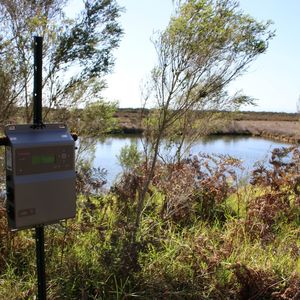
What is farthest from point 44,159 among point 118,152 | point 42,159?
point 118,152

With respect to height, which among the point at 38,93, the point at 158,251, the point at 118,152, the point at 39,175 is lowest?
the point at 158,251

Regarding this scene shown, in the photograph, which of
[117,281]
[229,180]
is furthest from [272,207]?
[117,281]

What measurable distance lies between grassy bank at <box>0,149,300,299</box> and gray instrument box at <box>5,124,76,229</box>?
0.85 m

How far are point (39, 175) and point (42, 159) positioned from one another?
0.08 m

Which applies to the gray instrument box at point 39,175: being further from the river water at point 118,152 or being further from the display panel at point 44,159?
the river water at point 118,152

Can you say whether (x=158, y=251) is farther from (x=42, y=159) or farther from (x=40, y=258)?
(x=42, y=159)

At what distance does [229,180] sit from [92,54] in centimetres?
233

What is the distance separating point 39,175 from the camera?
85.7 inches

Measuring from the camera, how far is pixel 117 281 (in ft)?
9.91

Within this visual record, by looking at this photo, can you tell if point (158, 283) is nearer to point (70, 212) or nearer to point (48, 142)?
point (70, 212)

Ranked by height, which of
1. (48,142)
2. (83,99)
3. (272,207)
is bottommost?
(272,207)

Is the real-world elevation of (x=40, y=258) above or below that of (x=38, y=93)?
below

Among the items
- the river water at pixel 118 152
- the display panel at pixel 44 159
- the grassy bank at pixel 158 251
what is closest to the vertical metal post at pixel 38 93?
the display panel at pixel 44 159

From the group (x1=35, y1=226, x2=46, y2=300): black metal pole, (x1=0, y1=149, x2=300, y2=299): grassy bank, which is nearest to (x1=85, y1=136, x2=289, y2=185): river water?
(x1=0, y1=149, x2=300, y2=299): grassy bank
